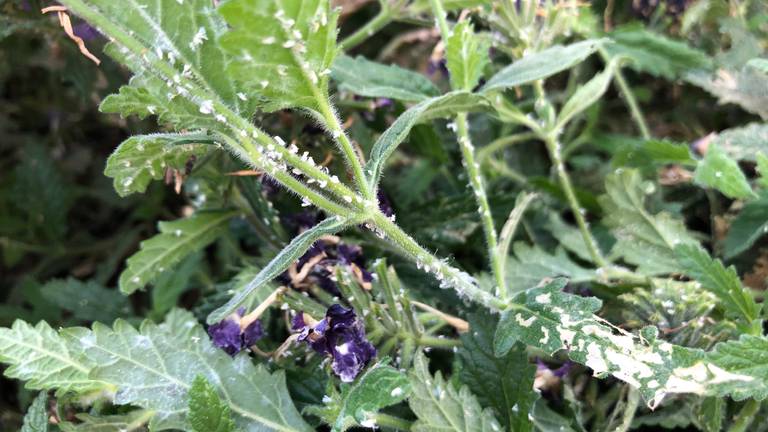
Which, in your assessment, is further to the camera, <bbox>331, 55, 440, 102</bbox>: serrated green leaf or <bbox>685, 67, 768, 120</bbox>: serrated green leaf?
<bbox>685, 67, 768, 120</bbox>: serrated green leaf

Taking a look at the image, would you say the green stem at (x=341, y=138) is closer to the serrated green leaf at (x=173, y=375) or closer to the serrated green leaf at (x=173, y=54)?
the serrated green leaf at (x=173, y=54)

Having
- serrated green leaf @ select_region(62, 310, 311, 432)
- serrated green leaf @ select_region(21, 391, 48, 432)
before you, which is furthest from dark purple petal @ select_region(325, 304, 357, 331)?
serrated green leaf @ select_region(21, 391, 48, 432)

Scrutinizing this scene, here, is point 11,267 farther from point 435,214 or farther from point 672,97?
point 672,97

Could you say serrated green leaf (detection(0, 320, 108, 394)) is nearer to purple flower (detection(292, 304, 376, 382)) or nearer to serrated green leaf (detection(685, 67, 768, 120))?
purple flower (detection(292, 304, 376, 382))

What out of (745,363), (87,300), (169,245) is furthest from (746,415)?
(87,300)

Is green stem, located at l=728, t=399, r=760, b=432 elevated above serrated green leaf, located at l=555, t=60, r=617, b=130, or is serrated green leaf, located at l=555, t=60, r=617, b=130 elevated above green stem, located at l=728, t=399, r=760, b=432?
serrated green leaf, located at l=555, t=60, r=617, b=130

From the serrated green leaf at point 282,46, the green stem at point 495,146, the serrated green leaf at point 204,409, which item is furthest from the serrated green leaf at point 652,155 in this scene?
the serrated green leaf at point 204,409

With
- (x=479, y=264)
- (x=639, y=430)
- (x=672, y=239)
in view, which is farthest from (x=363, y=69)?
(x=639, y=430)
